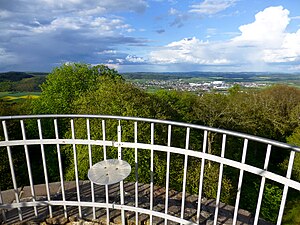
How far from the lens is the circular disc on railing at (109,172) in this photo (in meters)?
2.70

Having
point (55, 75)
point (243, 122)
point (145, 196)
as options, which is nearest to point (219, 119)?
point (243, 122)

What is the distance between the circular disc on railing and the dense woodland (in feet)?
33.3

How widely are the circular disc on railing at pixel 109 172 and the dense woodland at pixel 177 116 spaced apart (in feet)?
33.3

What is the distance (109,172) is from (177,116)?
1932 centimetres

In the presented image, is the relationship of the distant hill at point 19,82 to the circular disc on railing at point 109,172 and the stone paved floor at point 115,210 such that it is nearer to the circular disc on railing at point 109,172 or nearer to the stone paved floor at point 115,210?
the stone paved floor at point 115,210

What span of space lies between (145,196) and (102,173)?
1313 millimetres

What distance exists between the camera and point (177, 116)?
2197cm

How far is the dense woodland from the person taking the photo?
50.5 ft

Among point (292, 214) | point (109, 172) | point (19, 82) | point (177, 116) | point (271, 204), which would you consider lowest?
point (292, 214)

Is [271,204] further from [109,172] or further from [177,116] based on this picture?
[109,172]

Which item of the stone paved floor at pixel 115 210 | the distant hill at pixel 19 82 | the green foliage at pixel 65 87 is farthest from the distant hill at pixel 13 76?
the stone paved floor at pixel 115 210

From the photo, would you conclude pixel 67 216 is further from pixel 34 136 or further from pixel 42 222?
pixel 34 136

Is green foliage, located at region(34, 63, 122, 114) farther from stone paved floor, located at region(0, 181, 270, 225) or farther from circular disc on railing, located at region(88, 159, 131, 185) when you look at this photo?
circular disc on railing, located at region(88, 159, 131, 185)

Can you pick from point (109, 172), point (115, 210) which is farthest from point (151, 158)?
point (115, 210)
